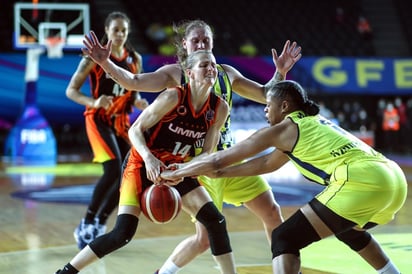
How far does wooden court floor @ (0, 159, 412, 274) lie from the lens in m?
5.57

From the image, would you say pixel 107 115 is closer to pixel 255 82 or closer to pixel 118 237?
pixel 255 82

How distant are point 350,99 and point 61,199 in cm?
1435

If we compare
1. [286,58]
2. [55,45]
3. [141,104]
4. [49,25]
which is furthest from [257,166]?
[49,25]

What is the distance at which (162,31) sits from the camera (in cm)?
2136

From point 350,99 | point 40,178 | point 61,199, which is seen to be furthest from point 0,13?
point 61,199

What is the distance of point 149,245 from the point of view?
21.7 feet

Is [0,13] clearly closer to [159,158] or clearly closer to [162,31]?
[162,31]

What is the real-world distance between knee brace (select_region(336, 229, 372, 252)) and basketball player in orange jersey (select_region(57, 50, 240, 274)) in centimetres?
71

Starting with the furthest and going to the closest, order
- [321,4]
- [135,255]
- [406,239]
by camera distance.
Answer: [321,4], [406,239], [135,255]

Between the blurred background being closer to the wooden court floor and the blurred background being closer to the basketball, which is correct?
the wooden court floor

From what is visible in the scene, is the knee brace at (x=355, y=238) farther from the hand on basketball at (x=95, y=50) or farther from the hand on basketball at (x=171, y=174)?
the hand on basketball at (x=95, y=50)

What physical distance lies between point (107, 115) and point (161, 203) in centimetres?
237

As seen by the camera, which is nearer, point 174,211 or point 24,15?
point 174,211

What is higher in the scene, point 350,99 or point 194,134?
point 350,99
